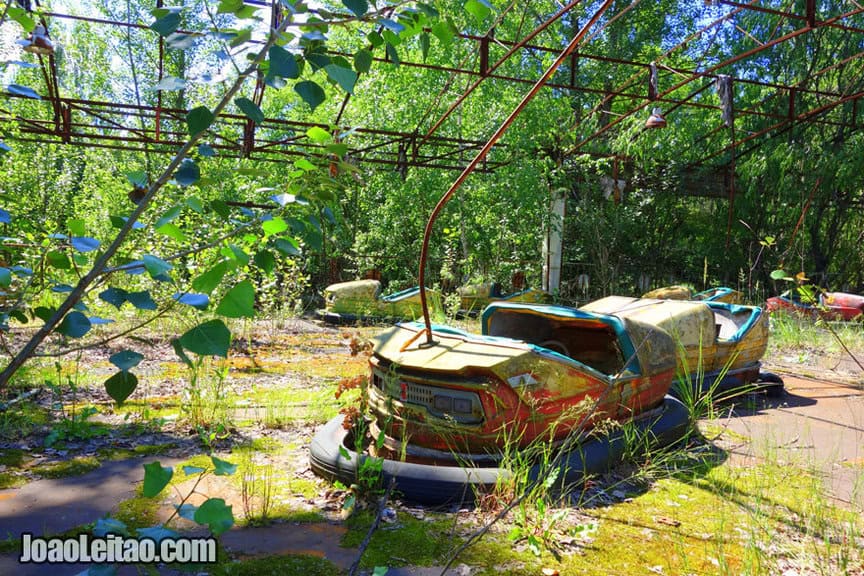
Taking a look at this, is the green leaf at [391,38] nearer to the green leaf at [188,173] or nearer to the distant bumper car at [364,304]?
the green leaf at [188,173]

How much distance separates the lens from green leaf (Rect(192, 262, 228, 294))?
79cm

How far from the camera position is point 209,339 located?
77cm

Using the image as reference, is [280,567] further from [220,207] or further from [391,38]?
[391,38]

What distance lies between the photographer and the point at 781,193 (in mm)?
13219

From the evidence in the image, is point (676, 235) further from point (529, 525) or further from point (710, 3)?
point (529, 525)

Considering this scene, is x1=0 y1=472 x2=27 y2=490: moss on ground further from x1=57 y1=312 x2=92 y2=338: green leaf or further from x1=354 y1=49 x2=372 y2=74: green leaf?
x1=354 y1=49 x2=372 y2=74: green leaf

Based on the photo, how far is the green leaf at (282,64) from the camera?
0.79 metres

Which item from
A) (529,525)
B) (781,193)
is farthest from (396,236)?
(529,525)

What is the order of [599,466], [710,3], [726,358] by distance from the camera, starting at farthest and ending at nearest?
[710,3]
[726,358]
[599,466]

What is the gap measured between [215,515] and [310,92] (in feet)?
1.91

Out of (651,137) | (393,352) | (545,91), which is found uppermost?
(545,91)

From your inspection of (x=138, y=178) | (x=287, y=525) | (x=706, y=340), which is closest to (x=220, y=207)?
(x=138, y=178)

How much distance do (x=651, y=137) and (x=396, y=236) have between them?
6.15 metres

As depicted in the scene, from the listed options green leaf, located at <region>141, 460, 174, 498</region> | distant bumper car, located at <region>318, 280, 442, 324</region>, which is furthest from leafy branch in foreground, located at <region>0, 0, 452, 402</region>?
distant bumper car, located at <region>318, 280, 442, 324</region>
